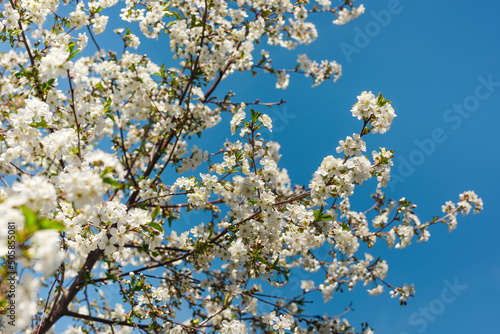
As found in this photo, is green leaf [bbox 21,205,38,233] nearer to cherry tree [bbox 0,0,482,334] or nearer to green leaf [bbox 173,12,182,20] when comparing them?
cherry tree [bbox 0,0,482,334]

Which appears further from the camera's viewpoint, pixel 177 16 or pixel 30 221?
pixel 177 16

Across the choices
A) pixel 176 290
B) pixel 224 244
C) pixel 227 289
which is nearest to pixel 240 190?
pixel 224 244

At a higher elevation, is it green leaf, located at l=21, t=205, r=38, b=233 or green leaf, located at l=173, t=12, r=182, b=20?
green leaf, located at l=173, t=12, r=182, b=20

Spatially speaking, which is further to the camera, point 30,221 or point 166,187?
point 166,187

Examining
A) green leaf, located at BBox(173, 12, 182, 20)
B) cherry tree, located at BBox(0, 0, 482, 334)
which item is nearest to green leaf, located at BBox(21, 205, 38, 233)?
cherry tree, located at BBox(0, 0, 482, 334)

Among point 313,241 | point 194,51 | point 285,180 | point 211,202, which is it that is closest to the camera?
point 313,241

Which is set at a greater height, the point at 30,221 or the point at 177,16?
the point at 177,16

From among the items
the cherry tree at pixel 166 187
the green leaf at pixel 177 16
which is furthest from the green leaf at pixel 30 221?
the green leaf at pixel 177 16

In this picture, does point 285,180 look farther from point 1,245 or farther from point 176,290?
point 1,245

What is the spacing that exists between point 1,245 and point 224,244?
122 inches

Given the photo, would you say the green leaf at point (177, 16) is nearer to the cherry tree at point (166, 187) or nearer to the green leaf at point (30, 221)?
the cherry tree at point (166, 187)

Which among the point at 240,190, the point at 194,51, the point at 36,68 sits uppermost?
the point at 194,51

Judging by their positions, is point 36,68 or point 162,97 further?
point 162,97

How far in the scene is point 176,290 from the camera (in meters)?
5.08
